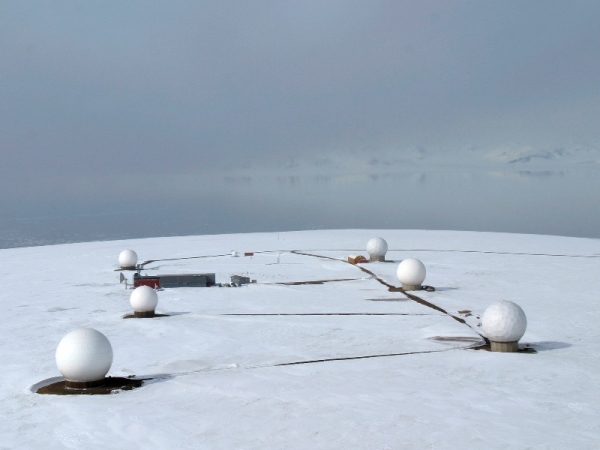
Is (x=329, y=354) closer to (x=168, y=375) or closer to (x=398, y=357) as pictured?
(x=398, y=357)

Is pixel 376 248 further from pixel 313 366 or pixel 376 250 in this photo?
pixel 313 366

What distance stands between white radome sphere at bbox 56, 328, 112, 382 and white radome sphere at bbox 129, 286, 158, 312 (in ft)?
35.7

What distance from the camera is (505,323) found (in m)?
23.2

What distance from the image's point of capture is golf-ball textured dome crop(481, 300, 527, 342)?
23.2 metres

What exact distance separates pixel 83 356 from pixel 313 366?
702cm

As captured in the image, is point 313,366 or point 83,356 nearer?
point 83,356

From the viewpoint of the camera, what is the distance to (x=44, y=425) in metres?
16.8

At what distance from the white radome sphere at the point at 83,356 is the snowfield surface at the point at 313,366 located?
813mm

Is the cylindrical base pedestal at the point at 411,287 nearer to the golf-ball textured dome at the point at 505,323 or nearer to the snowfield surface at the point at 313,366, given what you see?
the snowfield surface at the point at 313,366

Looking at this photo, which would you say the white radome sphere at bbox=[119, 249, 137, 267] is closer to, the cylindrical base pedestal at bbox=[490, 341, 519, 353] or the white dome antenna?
the white dome antenna

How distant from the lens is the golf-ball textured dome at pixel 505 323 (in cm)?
2322

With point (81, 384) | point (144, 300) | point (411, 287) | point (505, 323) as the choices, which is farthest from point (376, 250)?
point (81, 384)

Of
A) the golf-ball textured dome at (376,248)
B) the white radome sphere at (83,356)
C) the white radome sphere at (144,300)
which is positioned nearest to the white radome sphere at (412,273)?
the white radome sphere at (144,300)

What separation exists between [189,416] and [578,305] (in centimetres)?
2288
